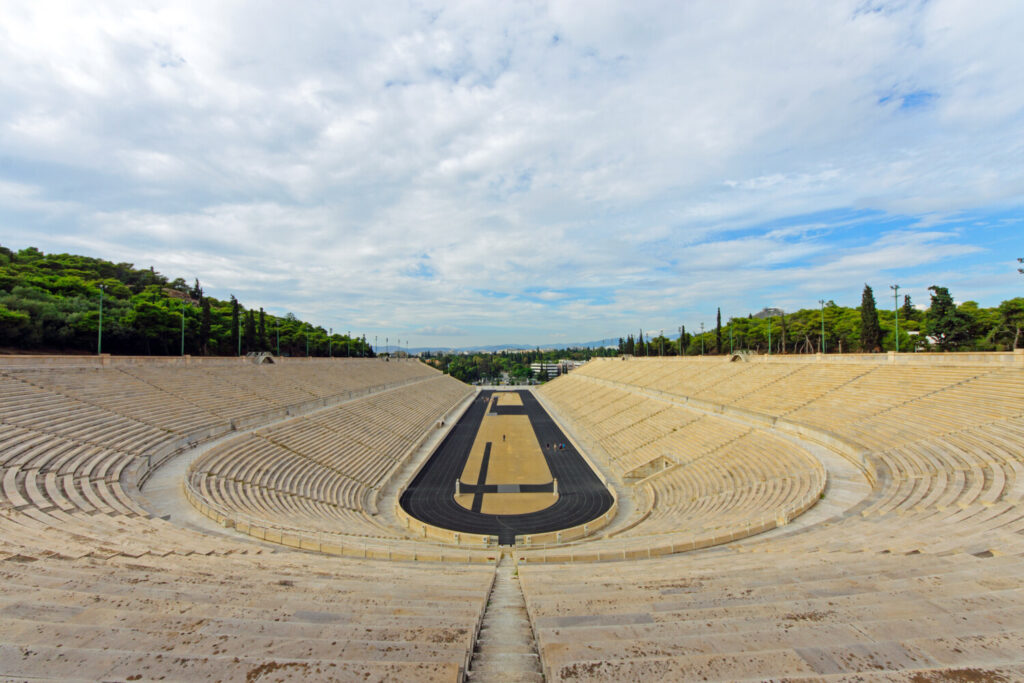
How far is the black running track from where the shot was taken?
18.2 meters

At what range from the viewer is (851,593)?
573 cm

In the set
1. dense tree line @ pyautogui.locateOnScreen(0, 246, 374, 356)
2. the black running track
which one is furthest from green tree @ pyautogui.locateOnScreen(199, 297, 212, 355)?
the black running track

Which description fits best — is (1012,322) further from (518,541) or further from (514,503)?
(518,541)

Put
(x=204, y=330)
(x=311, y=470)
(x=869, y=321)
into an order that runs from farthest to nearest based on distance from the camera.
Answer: (x=204, y=330)
(x=869, y=321)
(x=311, y=470)

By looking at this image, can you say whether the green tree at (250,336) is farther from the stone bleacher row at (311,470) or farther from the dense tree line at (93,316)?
the stone bleacher row at (311,470)

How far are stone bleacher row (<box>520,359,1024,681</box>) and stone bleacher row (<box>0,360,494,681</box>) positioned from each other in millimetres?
1565

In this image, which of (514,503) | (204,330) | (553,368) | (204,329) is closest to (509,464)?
(514,503)

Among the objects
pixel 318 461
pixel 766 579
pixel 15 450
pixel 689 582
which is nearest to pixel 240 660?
pixel 689 582

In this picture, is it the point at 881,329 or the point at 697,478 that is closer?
the point at 697,478

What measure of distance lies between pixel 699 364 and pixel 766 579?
43.2 m

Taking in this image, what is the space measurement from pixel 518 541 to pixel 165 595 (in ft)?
36.3

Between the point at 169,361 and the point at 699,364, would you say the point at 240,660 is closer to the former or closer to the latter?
the point at 169,361

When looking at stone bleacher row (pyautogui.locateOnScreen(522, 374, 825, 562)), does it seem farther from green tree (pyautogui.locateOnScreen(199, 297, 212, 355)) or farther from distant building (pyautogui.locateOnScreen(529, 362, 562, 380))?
distant building (pyautogui.locateOnScreen(529, 362, 562, 380))

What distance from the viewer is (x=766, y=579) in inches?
263
